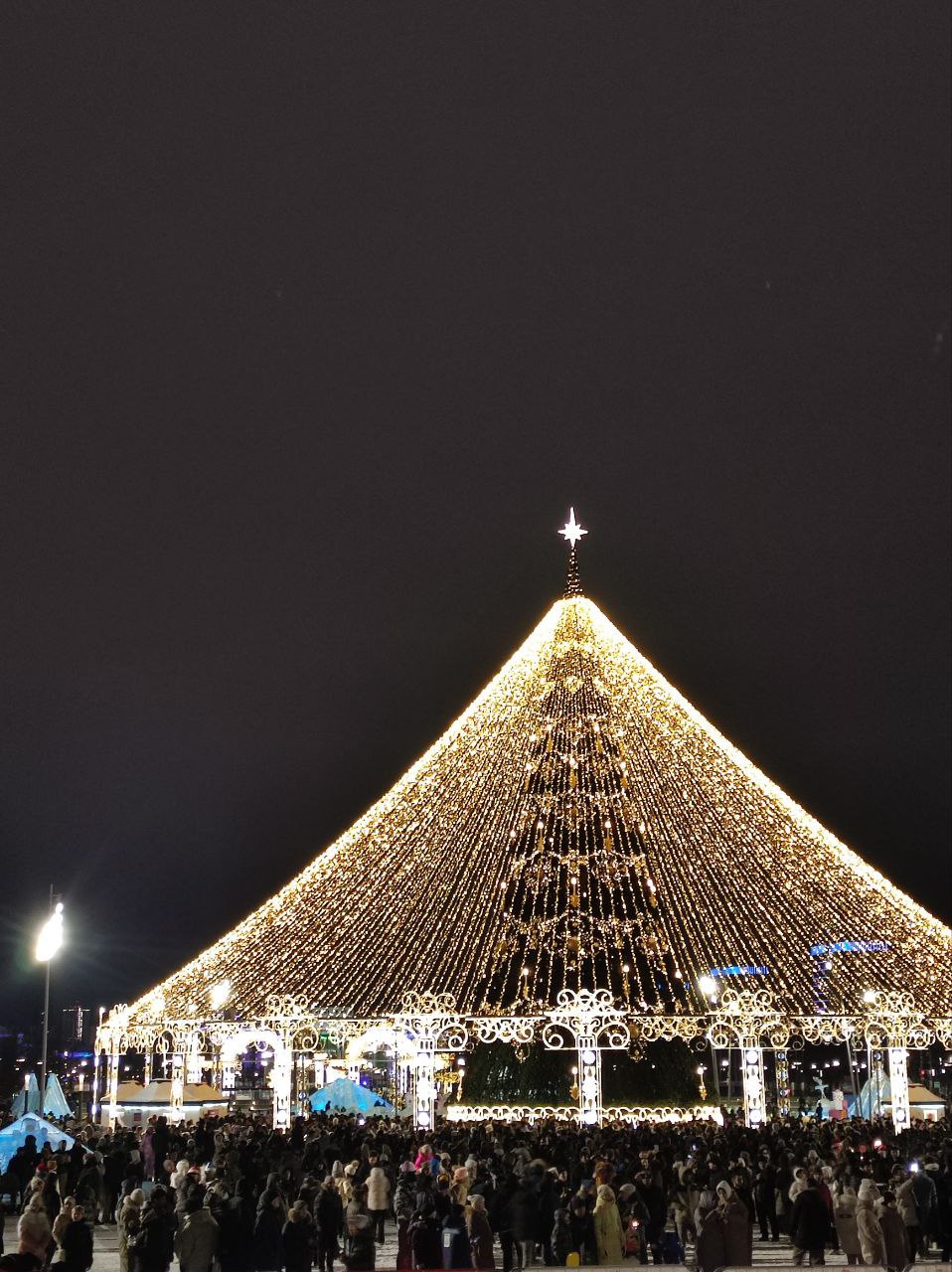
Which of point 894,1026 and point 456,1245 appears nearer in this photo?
point 456,1245

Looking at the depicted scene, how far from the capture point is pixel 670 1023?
29.1 metres

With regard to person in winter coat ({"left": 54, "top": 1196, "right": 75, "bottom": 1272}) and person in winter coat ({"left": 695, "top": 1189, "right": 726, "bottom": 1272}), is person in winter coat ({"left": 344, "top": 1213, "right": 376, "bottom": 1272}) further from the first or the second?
person in winter coat ({"left": 695, "top": 1189, "right": 726, "bottom": 1272})

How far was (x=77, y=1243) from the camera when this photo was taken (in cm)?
1190

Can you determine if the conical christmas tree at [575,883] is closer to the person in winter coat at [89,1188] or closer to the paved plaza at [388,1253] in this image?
the paved plaza at [388,1253]

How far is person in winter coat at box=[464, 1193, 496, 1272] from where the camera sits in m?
13.5

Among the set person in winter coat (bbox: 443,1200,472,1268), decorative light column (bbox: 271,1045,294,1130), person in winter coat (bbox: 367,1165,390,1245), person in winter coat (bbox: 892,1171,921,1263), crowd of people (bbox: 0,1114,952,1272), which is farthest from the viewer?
decorative light column (bbox: 271,1045,294,1130)

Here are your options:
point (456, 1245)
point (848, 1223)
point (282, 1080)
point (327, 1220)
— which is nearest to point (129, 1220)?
point (456, 1245)

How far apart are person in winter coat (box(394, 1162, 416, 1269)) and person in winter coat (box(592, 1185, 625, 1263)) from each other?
182 cm

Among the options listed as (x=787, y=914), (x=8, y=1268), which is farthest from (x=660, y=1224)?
(x=787, y=914)

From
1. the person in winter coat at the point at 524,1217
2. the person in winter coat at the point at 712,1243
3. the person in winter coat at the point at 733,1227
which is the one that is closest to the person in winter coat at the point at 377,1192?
the person in winter coat at the point at 524,1217

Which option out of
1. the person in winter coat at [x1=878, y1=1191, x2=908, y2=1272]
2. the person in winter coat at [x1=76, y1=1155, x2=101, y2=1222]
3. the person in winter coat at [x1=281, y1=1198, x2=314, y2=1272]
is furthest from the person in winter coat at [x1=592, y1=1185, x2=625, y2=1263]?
the person in winter coat at [x1=76, y1=1155, x2=101, y2=1222]

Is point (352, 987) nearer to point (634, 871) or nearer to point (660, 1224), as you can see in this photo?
point (634, 871)

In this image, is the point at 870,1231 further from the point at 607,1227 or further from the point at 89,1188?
the point at 89,1188

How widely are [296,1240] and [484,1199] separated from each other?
251 cm
